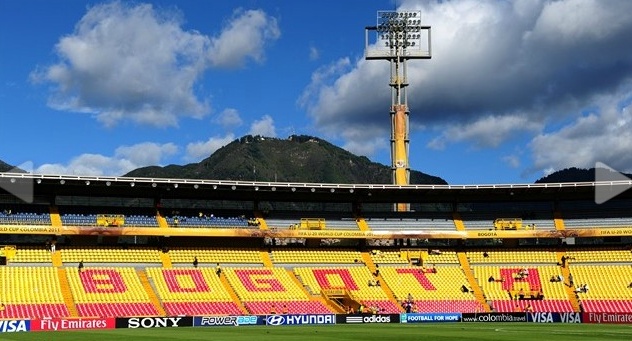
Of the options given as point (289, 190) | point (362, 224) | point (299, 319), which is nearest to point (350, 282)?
point (362, 224)

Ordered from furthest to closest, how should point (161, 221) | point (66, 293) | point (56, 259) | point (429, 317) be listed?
point (161, 221), point (56, 259), point (66, 293), point (429, 317)

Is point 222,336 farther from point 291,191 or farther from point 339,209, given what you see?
point 339,209

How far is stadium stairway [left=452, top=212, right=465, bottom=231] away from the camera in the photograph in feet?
265

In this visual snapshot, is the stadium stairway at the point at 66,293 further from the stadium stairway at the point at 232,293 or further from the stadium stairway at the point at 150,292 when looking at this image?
the stadium stairway at the point at 232,293

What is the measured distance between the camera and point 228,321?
2304 inches

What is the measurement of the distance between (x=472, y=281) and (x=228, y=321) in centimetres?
2767

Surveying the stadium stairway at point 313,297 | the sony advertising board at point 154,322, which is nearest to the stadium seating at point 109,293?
the sony advertising board at point 154,322

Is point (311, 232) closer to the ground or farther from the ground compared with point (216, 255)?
farther from the ground

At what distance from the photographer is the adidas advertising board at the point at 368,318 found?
61.4 metres

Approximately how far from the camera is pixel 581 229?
7712 cm

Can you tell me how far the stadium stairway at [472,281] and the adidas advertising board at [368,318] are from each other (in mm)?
12641

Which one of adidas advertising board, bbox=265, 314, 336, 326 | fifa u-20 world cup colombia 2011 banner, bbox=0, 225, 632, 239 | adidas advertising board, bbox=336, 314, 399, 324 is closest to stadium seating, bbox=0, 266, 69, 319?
fifa u-20 world cup colombia 2011 banner, bbox=0, 225, 632, 239

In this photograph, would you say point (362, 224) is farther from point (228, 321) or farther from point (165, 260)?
point (228, 321)

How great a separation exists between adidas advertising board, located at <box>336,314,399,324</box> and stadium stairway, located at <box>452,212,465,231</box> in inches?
836
